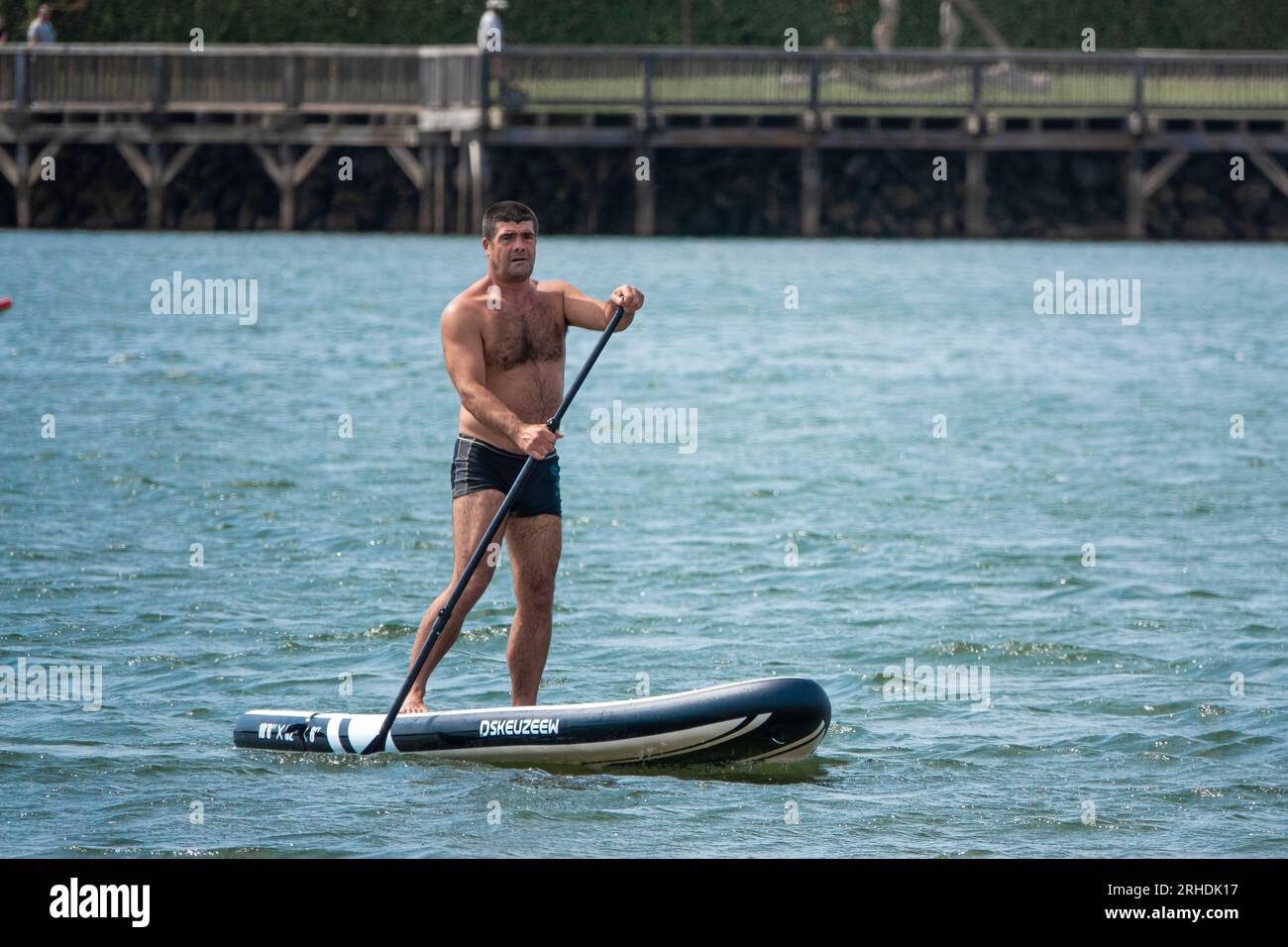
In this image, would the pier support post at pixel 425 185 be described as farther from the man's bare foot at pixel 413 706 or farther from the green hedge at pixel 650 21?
the man's bare foot at pixel 413 706

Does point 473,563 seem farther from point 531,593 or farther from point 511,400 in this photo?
point 511,400

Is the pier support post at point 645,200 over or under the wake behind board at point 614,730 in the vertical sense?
over

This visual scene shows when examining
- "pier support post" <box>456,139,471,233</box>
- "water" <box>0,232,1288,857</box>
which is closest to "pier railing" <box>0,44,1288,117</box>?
"pier support post" <box>456,139,471,233</box>

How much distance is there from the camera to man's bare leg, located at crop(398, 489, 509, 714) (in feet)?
27.2

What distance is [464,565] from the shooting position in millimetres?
8328

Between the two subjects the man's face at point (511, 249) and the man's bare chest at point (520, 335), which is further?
the man's bare chest at point (520, 335)

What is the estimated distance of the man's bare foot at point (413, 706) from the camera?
336 inches

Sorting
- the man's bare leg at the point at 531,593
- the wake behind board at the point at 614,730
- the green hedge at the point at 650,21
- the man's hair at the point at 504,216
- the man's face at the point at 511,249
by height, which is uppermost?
the green hedge at the point at 650,21

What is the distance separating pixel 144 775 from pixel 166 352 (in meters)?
15.7

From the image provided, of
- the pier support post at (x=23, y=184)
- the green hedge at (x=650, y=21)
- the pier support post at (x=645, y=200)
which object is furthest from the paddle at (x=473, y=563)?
the green hedge at (x=650, y=21)

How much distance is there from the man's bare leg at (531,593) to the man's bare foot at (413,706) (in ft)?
1.14

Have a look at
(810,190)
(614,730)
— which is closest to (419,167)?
(810,190)

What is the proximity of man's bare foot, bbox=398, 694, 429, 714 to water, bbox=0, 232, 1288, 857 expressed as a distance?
232 mm

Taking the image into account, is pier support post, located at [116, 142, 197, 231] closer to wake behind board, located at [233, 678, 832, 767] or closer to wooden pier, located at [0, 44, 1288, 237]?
wooden pier, located at [0, 44, 1288, 237]
